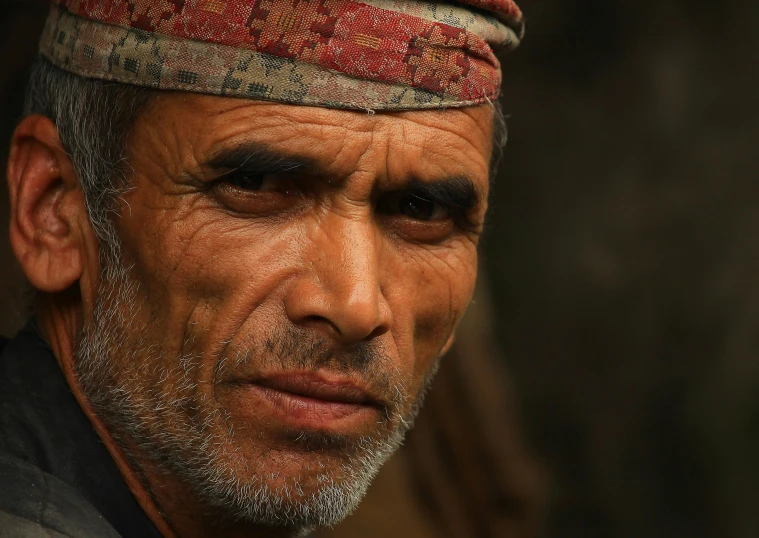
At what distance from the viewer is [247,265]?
252 centimetres

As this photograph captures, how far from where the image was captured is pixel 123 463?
270 cm

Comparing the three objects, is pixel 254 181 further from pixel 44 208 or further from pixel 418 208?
pixel 44 208

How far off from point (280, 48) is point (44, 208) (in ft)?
2.70

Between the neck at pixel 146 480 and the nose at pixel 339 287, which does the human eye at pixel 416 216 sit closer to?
the nose at pixel 339 287

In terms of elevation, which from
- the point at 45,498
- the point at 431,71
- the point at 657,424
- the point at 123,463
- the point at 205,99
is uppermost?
the point at 431,71

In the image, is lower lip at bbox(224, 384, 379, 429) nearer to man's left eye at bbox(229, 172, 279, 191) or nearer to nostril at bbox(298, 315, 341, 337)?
nostril at bbox(298, 315, 341, 337)

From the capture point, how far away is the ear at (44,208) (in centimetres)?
272

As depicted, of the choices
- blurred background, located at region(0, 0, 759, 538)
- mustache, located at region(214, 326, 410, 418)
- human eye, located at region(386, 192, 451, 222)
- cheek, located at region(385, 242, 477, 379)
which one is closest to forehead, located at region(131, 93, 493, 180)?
human eye, located at region(386, 192, 451, 222)

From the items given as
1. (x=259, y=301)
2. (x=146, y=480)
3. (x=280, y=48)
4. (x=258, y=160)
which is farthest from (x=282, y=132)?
(x=146, y=480)

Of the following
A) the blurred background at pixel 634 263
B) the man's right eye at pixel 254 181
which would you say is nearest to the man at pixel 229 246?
the man's right eye at pixel 254 181

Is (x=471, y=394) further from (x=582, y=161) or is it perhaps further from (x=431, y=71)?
(x=431, y=71)

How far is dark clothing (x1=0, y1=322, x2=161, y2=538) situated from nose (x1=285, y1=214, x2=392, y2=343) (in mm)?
634

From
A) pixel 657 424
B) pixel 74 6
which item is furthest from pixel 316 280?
pixel 657 424

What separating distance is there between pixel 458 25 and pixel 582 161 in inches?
218
